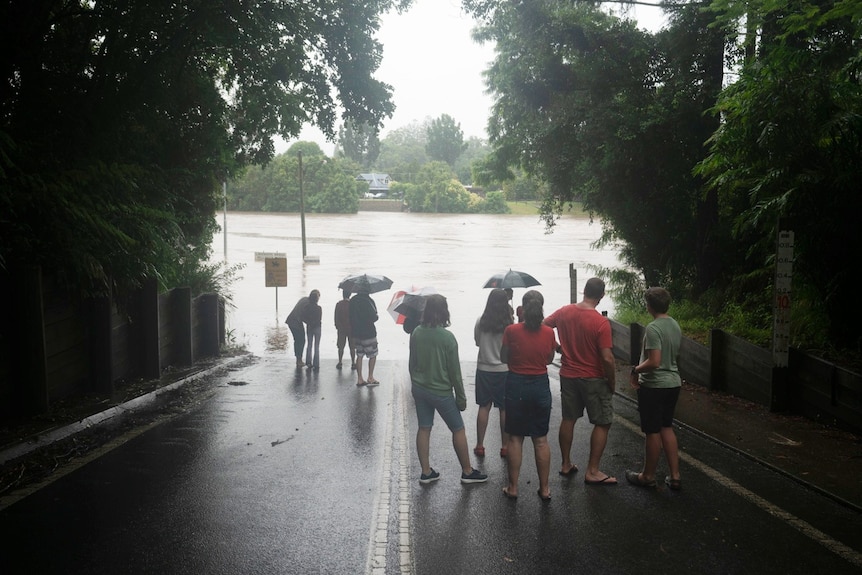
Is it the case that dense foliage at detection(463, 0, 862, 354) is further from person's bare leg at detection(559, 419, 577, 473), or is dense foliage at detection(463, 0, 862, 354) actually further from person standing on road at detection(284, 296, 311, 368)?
person standing on road at detection(284, 296, 311, 368)

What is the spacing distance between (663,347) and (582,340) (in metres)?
0.70

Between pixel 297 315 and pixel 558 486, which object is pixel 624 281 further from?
pixel 558 486

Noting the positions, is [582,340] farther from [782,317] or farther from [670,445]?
[782,317]

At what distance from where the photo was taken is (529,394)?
660 centimetres

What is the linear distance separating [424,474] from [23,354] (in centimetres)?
491

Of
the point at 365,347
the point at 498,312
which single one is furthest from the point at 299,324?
the point at 498,312

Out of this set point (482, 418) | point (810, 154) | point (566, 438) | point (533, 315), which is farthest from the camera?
point (810, 154)

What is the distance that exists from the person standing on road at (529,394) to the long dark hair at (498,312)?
605 millimetres

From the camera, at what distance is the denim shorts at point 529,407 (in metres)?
6.58

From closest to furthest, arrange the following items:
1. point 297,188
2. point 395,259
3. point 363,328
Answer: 1. point 363,328
2. point 395,259
3. point 297,188

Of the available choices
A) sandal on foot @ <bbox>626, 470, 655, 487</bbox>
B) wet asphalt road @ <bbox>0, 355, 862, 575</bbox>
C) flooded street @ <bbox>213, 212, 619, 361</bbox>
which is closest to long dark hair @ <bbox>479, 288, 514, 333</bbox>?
wet asphalt road @ <bbox>0, 355, 862, 575</bbox>

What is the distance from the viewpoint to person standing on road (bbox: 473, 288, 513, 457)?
24.2ft

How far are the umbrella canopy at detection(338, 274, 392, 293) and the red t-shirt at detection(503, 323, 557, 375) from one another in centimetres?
790

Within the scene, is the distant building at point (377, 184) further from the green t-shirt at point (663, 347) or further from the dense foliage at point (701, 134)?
the green t-shirt at point (663, 347)
